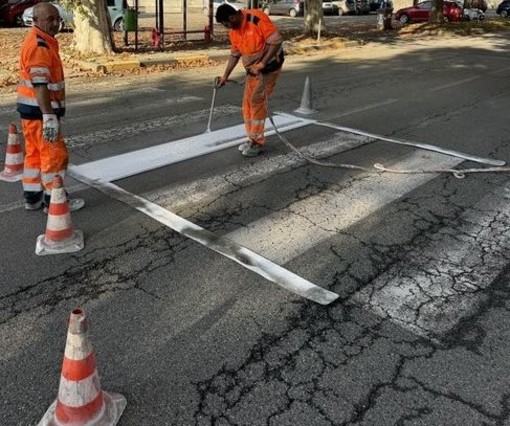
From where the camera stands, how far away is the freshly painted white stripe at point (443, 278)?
3389mm

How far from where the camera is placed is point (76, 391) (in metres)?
2.35

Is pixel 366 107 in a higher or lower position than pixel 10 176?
higher

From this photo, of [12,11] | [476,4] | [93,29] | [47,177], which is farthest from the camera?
[476,4]

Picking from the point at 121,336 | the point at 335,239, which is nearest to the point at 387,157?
the point at 335,239

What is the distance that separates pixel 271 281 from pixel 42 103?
2271mm

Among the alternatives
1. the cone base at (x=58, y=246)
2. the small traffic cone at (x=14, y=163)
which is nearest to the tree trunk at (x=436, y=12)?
the small traffic cone at (x=14, y=163)

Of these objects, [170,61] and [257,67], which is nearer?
[257,67]

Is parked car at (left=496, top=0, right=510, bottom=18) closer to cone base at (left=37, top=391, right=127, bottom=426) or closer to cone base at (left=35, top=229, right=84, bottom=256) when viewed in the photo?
cone base at (left=35, top=229, right=84, bottom=256)

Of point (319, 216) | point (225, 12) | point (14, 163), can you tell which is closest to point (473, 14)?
point (225, 12)

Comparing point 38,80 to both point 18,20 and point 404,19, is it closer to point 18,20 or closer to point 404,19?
point 18,20

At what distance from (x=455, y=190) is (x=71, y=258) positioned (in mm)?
3799

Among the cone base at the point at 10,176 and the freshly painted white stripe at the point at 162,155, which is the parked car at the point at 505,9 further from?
the cone base at the point at 10,176

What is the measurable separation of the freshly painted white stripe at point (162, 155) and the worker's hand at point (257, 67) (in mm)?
1086

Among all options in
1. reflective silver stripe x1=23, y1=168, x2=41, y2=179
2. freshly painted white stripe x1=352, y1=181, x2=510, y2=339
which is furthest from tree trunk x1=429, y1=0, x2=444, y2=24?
reflective silver stripe x1=23, y1=168, x2=41, y2=179
